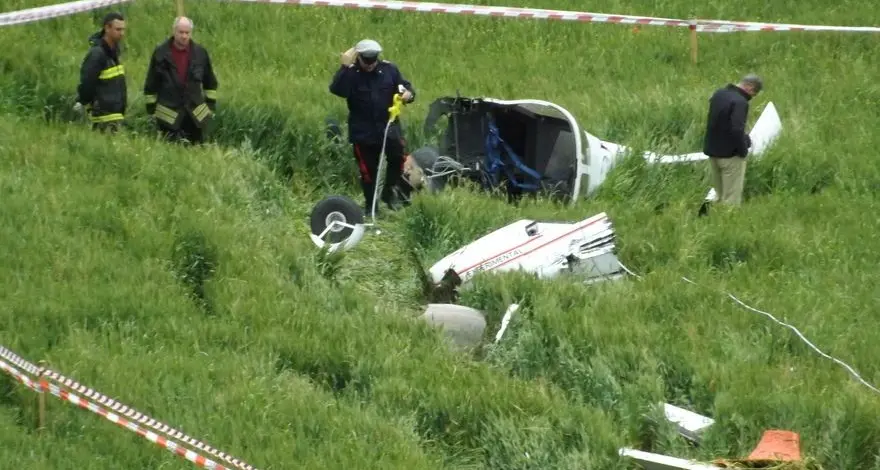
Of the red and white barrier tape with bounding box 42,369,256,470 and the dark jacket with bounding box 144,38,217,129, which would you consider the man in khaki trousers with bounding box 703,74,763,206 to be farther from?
the red and white barrier tape with bounding box 42,369,256,470

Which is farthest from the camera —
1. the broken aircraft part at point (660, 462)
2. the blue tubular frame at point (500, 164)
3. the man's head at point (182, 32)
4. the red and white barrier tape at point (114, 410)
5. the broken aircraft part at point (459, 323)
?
the blue tubular frame at point (500, 164)

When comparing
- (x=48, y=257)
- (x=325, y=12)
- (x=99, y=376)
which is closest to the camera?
(x=99, y=376)

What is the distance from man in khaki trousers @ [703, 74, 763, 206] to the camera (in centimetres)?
1530

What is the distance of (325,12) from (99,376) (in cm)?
1069

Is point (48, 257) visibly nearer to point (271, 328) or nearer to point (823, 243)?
point (271, 328)

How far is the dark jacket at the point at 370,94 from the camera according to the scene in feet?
48.7

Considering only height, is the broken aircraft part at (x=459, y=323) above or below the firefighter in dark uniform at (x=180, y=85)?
below

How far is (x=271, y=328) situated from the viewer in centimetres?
1187

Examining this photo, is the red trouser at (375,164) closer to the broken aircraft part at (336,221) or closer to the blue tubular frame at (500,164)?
the broken aircraft part at (336,221)

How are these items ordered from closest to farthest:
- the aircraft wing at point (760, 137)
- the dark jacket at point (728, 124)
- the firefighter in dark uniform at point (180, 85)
Answer: 1. the firefighter in dark uniform at point (180, 85)
2. the dark jacket at point (728, 124)
3. the aircraft wing at point (760, 137)

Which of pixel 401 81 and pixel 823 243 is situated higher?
pixel 401 81

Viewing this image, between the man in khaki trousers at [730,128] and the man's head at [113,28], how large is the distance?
5.41 m

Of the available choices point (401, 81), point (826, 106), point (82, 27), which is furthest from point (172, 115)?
point (826, 106)

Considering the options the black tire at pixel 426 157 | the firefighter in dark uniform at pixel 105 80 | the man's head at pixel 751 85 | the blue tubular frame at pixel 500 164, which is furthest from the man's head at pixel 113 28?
the man's head at pixel 751 85
